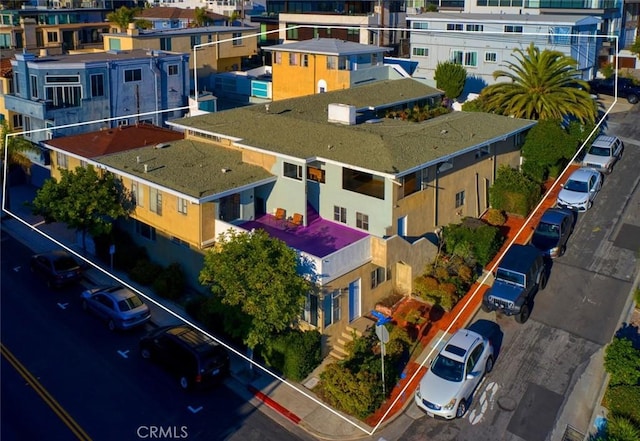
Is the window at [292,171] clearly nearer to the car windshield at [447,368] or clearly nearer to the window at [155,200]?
the window at [155,200]

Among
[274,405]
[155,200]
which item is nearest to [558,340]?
[274,405]

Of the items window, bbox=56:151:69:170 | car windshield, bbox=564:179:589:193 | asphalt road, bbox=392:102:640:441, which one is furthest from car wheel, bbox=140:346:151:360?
car windshield, bbox=564:179:589:193

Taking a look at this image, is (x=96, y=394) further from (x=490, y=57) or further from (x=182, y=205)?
(x=490, y=57)

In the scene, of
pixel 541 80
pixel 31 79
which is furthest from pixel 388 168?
pixel 31 79

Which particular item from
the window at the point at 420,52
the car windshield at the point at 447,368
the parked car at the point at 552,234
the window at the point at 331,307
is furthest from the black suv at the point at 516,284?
the window at the point at 420,52

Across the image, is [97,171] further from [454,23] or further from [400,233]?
[454,23]

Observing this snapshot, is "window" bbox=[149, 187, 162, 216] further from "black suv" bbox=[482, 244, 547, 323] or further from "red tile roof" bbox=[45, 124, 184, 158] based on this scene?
"black suv" bbox=[482, 244, 547, 323]
